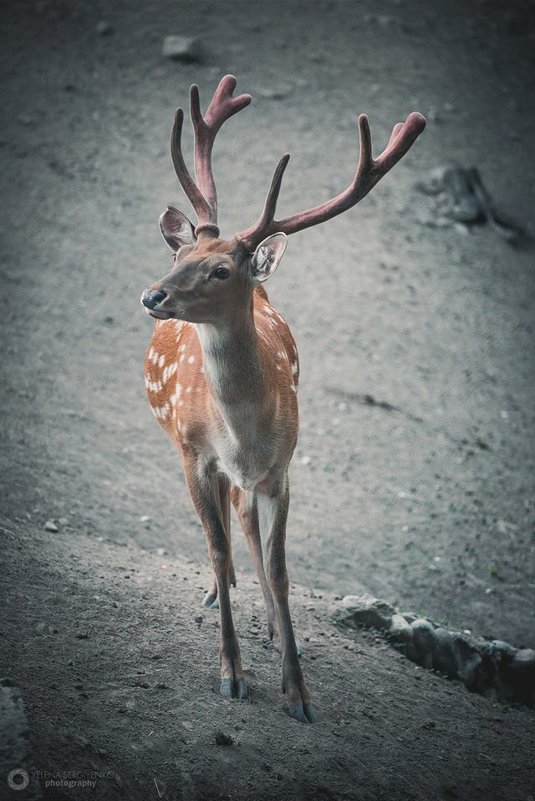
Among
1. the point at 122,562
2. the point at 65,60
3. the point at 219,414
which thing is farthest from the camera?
the point at 65,60

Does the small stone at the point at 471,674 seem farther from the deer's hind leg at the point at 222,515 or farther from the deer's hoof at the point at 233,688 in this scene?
the deer's hoof at the point at 233,688

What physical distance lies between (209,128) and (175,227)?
0.72 metres

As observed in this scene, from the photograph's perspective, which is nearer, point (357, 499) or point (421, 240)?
point (357, 499)

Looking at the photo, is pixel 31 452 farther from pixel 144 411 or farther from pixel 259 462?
pixel 259 462

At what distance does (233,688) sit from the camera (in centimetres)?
386

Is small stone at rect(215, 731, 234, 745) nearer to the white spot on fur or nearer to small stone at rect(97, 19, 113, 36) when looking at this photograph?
the white spot on fur

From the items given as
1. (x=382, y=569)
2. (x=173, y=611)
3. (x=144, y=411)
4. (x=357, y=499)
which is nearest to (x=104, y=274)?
(x=144, y=411)

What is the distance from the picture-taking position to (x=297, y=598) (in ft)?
16.8

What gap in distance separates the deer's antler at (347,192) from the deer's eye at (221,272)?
19cm

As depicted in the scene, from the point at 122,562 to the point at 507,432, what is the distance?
14.2 feet

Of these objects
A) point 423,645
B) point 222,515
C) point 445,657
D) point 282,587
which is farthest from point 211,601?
point 445,657

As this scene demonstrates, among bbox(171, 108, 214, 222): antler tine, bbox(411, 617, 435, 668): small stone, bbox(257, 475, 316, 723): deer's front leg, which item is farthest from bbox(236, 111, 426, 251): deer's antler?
bbox(411, 617, 435, 668): small stone

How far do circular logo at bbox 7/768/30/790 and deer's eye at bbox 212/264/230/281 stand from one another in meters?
1.94

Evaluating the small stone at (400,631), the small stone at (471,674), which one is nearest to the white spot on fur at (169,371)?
the small stone at (400,631)
